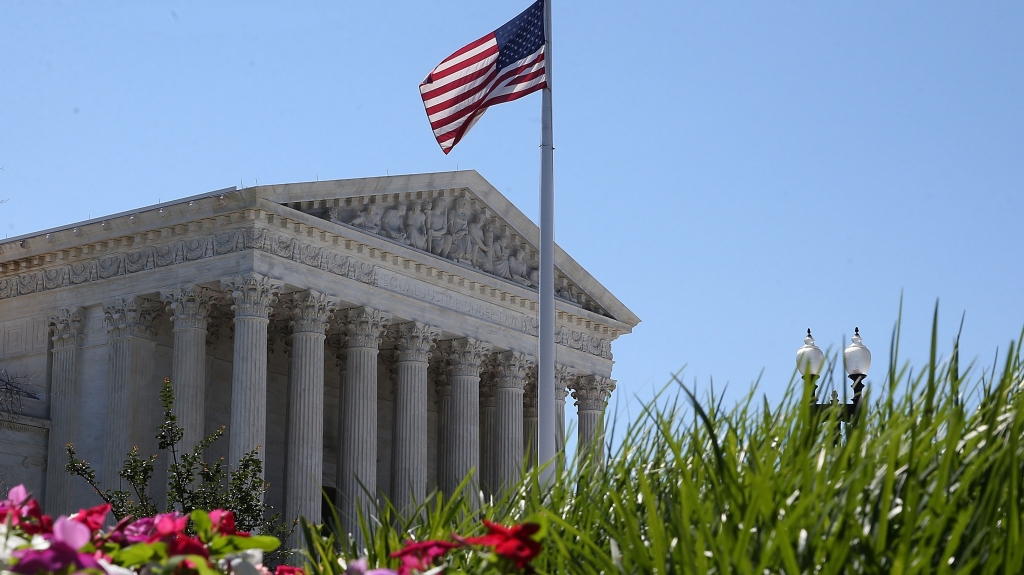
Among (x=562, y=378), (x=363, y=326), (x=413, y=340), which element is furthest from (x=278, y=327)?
(x=562, y=378)

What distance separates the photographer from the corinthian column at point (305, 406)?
124 ft

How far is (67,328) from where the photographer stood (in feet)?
132

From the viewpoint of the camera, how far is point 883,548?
192 inches

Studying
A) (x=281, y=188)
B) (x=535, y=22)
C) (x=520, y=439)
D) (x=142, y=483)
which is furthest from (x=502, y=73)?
(x=520, y=439)

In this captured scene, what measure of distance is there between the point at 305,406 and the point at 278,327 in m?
5.24

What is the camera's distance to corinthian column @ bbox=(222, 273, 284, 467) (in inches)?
1449

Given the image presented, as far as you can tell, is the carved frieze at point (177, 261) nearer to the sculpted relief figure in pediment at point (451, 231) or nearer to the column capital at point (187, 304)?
the column capital at point (187, 304)

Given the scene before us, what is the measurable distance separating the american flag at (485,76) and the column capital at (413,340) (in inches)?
781

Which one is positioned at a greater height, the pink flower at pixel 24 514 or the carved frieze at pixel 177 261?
the carved frieze at pixel 177 261

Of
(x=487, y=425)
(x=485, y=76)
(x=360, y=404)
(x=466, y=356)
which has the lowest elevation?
(x=487, y=425)

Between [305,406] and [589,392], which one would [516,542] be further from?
[589,392]

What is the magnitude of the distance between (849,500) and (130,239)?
1422 inches

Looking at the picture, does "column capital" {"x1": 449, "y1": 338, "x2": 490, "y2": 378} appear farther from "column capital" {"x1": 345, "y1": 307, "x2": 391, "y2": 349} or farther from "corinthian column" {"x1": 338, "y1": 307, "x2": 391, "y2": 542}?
"column capital" {"x1": 345, "y1": 307, "x2": 391, "y2": 349}

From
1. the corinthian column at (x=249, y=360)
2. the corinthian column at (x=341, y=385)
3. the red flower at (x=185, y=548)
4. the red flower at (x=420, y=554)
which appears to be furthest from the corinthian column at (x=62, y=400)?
the red flower at (x=185, y=548)
